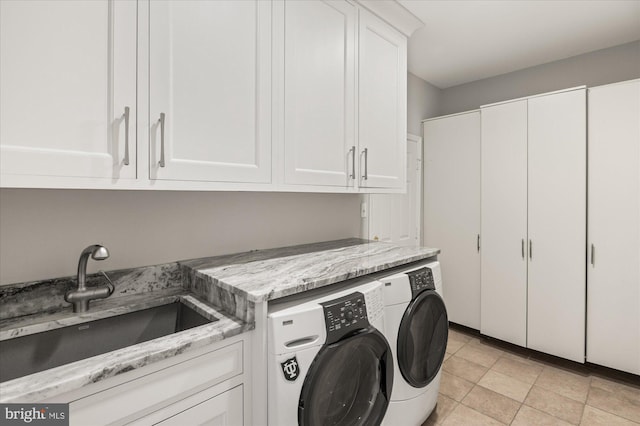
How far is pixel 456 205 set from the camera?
320 centimetres

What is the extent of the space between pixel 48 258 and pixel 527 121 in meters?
3.32

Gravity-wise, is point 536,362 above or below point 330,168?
below

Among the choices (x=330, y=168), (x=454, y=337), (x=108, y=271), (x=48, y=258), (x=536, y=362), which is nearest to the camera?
(x=48, y=258)

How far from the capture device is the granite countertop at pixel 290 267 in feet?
3.99

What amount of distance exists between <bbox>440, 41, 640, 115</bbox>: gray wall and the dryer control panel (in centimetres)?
300

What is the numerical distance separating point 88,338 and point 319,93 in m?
1.49

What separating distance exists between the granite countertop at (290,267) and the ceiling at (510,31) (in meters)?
1.62

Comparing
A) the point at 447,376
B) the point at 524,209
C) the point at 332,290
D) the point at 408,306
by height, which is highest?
the point at 524,209

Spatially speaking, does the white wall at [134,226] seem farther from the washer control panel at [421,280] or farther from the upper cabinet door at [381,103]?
the washer control panel at [421,280]

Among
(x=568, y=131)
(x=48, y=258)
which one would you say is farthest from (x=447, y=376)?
(x=48, y=258)

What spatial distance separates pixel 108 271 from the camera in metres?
1.34

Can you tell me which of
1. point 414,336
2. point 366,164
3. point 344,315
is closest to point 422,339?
point 414,336

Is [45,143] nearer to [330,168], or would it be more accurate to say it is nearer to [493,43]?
[330,168]

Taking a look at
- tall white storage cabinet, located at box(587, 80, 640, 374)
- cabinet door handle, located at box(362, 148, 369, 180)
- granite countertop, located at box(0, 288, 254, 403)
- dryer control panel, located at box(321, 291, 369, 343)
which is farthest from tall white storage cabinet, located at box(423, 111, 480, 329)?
granite countertop, located at box(0, 288, 254, 403)
